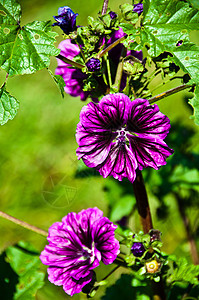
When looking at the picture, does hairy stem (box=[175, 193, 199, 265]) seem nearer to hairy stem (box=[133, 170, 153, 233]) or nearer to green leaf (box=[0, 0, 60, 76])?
hairy stem (box=[133, 170, 153, 233])

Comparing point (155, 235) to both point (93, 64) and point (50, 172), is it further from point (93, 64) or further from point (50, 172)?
point (50, 172)

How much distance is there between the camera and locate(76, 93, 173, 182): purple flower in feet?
3.48

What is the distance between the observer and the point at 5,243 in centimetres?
255

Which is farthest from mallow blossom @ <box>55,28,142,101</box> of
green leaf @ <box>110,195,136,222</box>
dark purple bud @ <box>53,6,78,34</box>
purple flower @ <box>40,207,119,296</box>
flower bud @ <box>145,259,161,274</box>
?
green leaf @ <box>110,195,136,222</box>

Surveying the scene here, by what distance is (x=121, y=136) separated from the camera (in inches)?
44.7

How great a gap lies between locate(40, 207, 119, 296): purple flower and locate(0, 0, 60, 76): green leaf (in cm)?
→ 44

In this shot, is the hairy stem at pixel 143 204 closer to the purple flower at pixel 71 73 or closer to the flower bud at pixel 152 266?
the flower bud at pixel 152 266

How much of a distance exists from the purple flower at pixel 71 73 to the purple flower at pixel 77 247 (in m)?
0.40

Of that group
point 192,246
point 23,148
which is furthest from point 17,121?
point 192,246

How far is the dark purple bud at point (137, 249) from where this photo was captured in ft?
3.80

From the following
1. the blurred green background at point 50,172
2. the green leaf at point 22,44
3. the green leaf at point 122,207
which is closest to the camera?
the green leaf at point 22,44

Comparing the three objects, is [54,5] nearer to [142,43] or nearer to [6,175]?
[6,175]

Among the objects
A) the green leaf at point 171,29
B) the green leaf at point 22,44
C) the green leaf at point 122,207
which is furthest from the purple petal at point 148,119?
the green leaf at point 122,207

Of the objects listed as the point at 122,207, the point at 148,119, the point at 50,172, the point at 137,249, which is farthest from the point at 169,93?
the point at 50,172
